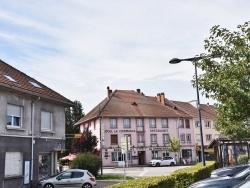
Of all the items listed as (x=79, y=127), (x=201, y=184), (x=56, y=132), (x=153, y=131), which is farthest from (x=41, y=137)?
(x=79, y=127)

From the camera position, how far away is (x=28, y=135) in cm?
2077

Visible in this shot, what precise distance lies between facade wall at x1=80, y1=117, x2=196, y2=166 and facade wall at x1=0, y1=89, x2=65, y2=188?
2772cm

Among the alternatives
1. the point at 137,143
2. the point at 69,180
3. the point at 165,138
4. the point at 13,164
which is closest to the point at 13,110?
the point at 13,164

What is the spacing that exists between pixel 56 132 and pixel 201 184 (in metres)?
15.2

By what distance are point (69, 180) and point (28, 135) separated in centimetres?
389

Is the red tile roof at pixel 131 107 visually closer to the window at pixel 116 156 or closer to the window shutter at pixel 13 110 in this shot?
the window at pixel 116 156

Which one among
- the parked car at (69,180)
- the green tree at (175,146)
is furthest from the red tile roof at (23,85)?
the green tree at (175,146)

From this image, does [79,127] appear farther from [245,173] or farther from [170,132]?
[245,173]

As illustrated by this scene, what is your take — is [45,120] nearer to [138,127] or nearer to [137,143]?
[137,143]

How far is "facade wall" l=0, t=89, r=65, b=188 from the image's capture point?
18688mm

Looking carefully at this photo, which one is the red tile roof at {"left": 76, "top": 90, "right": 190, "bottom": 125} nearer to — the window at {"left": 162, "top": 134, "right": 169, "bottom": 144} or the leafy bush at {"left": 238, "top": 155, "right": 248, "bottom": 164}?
the window at {"left": 162, "top": 134, "right": 169, "bottom": 144}

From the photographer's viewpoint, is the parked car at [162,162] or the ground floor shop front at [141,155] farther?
the ground floor shop front at [141,155]

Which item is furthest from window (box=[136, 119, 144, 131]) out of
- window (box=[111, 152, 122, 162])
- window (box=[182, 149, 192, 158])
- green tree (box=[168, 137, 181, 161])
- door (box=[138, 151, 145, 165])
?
window (box=[182, 149, 192, 158])

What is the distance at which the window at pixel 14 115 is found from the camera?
19.5m
